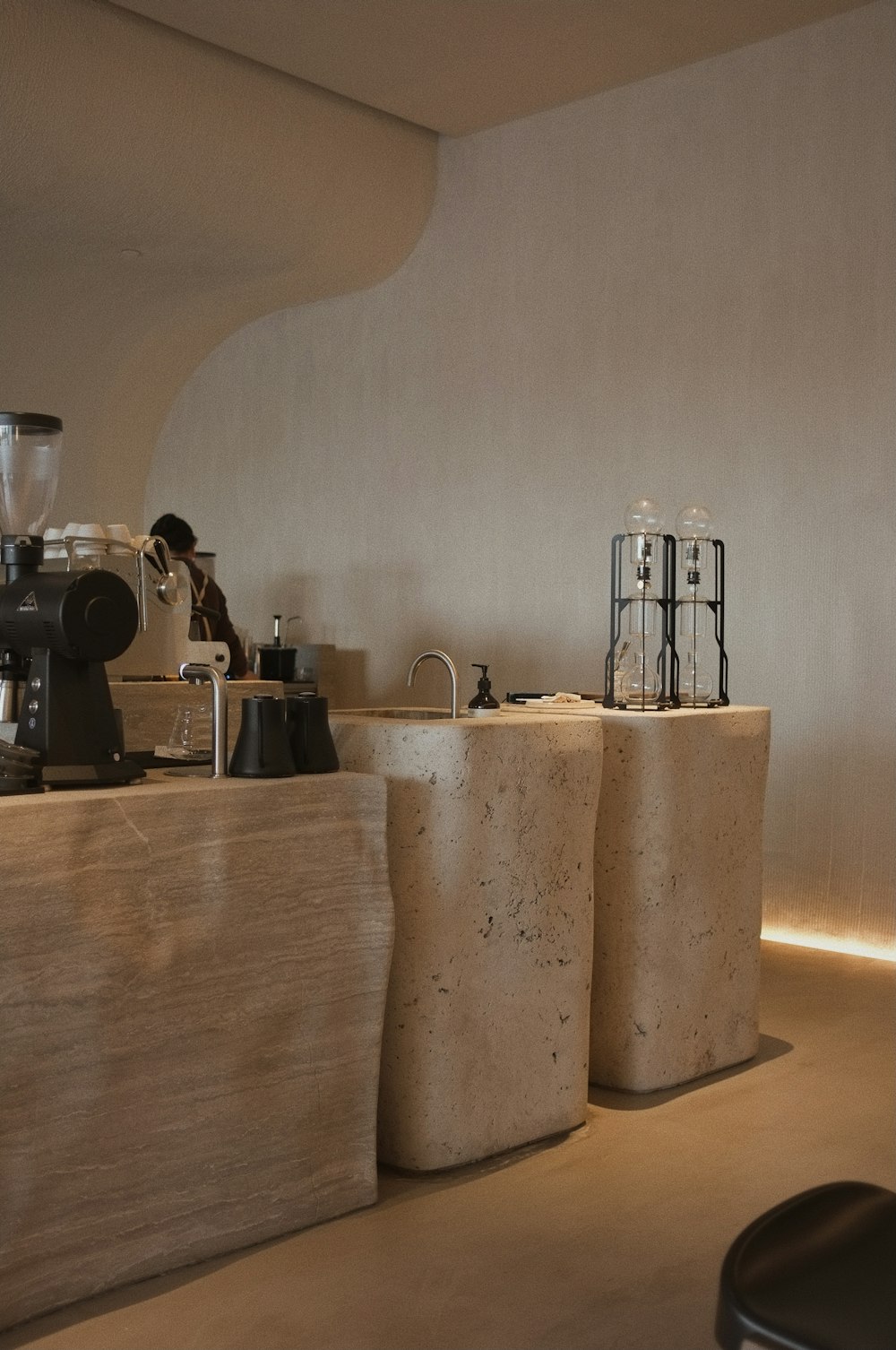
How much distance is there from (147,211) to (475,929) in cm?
440

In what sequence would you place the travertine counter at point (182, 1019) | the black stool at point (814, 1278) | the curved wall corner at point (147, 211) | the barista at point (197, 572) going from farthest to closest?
the barista at point (197, 572) → the curved wall corner at point (147, 211) → the travertine counter at point (182, 1019) → the black stool at point (814, 1278)

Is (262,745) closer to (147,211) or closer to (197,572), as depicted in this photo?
(197,572)

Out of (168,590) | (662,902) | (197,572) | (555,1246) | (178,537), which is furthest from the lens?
(178,537)

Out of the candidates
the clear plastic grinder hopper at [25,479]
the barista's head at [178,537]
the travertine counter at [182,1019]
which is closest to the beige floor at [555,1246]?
the travertine counter at [182,1019]

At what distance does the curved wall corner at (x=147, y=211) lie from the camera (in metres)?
5.51

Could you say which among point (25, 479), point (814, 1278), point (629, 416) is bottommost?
point (814, 1278)

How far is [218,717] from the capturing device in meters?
2.71

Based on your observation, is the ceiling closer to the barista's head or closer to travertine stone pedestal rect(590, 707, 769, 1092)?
the barista's head

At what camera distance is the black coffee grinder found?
2426 mm

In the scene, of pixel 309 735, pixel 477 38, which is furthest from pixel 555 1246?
pixel 477 38

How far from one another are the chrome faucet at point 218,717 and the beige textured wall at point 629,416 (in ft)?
10.9

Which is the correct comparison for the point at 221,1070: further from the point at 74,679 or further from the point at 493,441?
the point at 493,441

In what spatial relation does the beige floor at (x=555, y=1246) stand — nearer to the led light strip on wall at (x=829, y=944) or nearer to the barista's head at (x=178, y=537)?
the led light strip on wall at (x=829, y=944)

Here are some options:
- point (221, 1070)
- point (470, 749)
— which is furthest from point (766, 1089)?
point (221, 1070)
